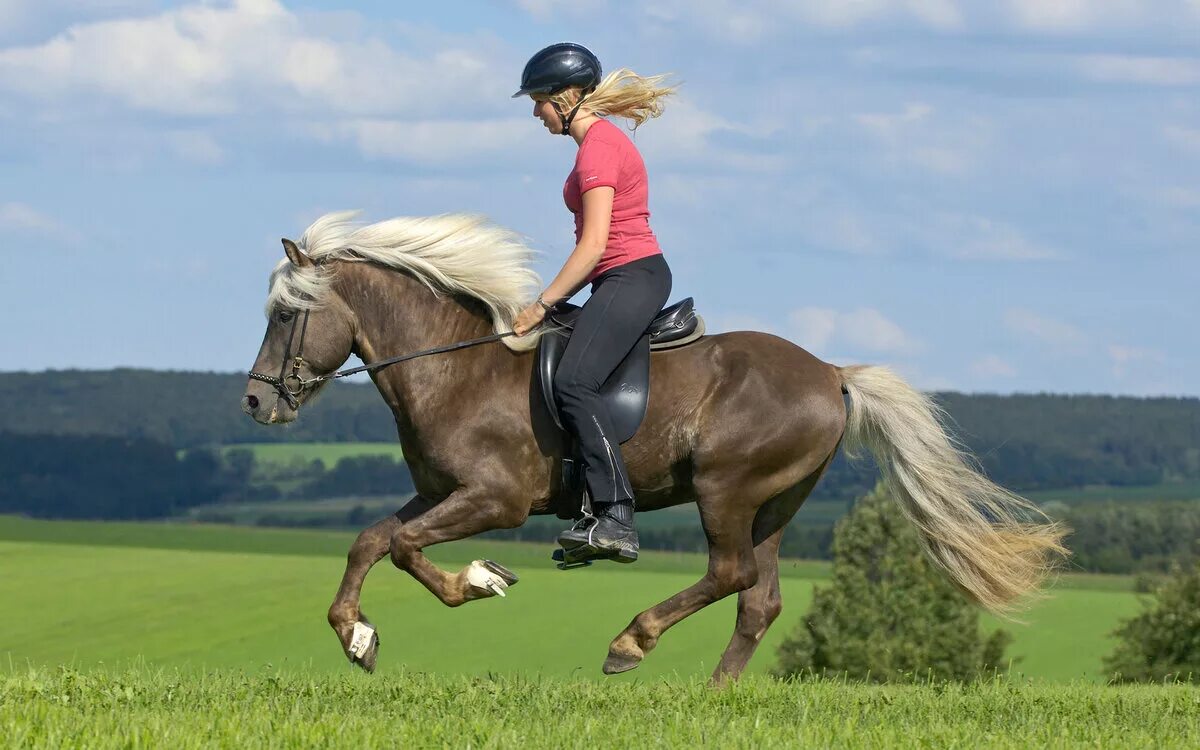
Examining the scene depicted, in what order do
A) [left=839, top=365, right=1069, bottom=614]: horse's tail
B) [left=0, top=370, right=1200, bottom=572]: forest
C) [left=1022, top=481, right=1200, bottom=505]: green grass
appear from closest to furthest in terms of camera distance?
[left=839, top=365, right=1069, bottom=614]: horse's tail
[left=1022, top=481, right=1200, bottom=505]: green grass
[left=0, top=370, right=1200, bottom=572]: forest

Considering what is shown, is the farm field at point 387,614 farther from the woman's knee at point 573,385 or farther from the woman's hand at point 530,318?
the woman's knee at point 573,385

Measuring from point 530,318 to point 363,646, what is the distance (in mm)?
2019

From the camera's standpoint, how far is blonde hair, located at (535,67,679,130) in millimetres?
8344

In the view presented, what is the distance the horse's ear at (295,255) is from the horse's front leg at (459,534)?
5.19 ft

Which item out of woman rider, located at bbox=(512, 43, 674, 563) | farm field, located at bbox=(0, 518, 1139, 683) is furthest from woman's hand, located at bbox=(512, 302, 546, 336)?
farm field, located at bbox=(0, 518, 1139, 683)

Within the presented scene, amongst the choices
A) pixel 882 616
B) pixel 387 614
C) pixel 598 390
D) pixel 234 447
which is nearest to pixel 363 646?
pixel 598 390

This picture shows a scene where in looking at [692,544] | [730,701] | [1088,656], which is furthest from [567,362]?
[692,544]

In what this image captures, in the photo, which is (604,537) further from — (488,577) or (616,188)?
(616,188)

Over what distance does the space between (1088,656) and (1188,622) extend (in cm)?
1063

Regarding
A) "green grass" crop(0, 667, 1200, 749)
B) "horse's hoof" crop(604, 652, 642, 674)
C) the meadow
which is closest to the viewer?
"green grass" crop(0, 667, 1200, 749)

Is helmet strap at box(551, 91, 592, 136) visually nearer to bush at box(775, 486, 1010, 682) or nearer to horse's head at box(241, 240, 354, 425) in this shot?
horse's head at box(241, 240, 354, 425)

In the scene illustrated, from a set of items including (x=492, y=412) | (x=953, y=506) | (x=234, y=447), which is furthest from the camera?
(x=234, y=447)

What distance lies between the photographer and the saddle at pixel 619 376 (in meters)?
8.23

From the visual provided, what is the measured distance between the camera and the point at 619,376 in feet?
27.1
